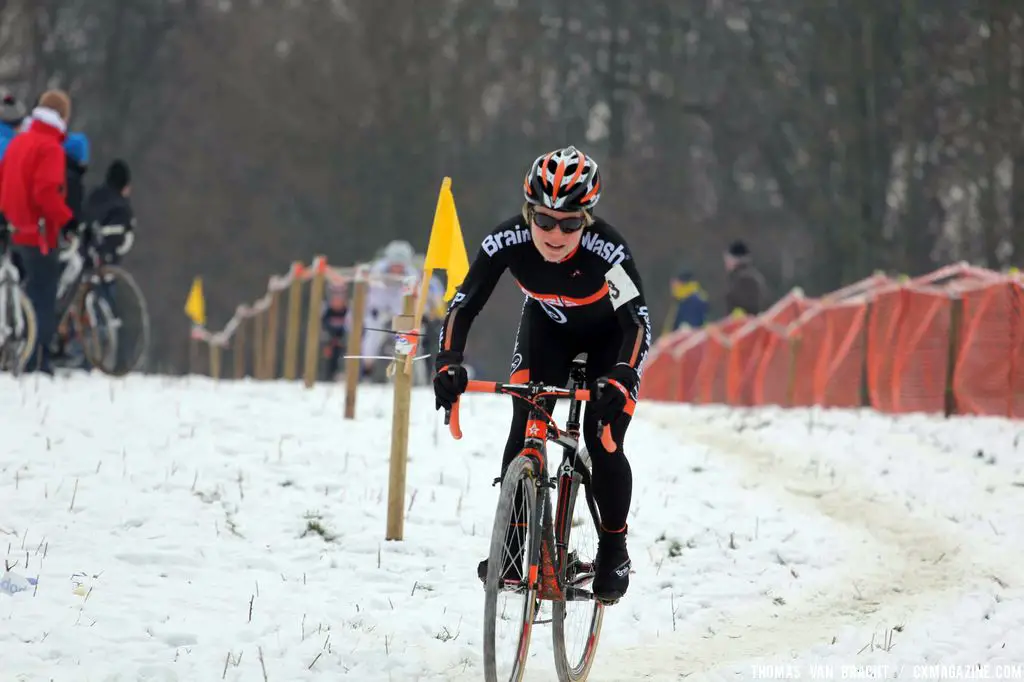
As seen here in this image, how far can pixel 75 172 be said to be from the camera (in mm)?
13875

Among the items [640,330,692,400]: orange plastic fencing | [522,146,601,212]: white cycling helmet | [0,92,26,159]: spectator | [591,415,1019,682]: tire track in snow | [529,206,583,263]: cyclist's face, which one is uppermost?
[0,92,26,159]: spectator

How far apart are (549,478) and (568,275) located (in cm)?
92

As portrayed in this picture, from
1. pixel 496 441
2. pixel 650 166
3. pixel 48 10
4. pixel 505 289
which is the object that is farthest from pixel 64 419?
pixel 505 289

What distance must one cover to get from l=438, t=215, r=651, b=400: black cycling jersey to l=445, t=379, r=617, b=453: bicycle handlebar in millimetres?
364

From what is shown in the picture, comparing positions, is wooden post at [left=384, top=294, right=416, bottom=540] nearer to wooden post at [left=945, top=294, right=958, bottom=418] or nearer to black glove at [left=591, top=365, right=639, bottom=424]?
black glove at [left=591, top=365, right=639, bottom=424]

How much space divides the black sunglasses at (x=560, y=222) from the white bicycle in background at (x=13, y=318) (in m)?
7.86

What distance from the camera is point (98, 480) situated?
961cm

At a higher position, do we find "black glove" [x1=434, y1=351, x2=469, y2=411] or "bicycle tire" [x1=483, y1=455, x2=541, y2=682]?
"black glove" [x1=434, y1=351, x2=469, y2=411]

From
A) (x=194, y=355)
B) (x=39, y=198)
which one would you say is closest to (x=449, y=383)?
(x=39, y=198)

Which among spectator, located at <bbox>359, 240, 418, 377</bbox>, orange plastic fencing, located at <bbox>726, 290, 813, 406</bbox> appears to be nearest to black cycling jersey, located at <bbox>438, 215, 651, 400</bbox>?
orange plastic fencing, located at <bbox>726, 290, 813, 406</bbox>

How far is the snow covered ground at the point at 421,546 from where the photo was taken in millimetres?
7219

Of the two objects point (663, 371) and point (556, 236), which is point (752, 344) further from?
point (556, 236)

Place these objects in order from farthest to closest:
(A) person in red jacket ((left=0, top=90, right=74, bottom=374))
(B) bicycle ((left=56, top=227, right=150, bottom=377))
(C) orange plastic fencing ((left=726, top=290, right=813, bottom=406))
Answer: (C) orange plastic fencing ((left=726, top=290, right=813, bottom=406))
(B) bicycle ((left=56, top=227, right=150, bottom=377))
(A) person in red jacket ((left=0, top=90, right=74, bottom=374))

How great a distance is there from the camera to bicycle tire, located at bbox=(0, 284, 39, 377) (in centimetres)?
1300
